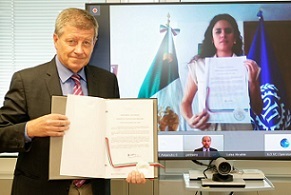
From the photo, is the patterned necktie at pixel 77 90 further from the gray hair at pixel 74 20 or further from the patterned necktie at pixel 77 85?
the gray hair at pixel 74 20

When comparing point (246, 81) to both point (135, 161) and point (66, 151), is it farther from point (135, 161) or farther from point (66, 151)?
point (66, 151)

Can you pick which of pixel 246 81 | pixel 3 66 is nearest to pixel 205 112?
pixel 246 81

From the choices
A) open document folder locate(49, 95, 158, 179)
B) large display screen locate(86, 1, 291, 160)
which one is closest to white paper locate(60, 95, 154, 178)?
open document folder locate(49, 95, 158, 179)

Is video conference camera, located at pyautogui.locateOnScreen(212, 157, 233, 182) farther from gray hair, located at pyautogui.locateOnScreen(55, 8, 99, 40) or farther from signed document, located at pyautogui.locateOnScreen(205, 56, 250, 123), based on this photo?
gray hair, located at pyautogui.locateOnScreen(55, 8, 99, 40)

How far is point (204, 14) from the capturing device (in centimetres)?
217

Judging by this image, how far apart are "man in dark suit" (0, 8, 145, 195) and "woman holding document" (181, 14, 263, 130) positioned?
2.20 ft

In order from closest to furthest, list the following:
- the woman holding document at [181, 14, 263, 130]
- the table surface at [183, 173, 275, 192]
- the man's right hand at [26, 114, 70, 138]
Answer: the man's right hand at [26, 114, 70, 138] < the table surface at [183, 173, 275, 192] < the woman holding document at [181, 14, 263, 130]

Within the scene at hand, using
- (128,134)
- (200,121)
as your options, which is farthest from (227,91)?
(128,134)

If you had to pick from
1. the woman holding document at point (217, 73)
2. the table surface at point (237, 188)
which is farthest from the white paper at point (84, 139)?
the woman holding document at point (217, 73)

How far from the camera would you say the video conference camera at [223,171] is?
6.35ft

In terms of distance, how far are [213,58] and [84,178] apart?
3.24ft

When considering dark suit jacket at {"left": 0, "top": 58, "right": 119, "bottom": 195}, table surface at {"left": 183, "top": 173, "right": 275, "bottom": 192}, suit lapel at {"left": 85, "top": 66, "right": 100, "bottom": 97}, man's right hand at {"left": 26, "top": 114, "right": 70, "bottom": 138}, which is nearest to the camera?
man's right hand at {"left": 26, "top": 114, "right": 70, "bottom": 138}

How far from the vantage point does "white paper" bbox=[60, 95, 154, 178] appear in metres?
1.59

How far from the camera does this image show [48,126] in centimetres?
152
